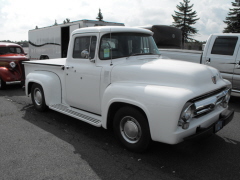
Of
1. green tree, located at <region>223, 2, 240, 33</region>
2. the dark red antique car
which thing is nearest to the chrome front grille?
the dark red antique car

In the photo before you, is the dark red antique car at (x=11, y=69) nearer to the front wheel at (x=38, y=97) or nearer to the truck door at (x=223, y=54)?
the front wheel at (x=38, y=97)

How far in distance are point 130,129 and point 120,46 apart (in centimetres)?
157

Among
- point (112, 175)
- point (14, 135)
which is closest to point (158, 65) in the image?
point (112, 175)

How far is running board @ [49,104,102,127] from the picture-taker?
4.14 m

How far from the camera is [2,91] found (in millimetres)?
8992

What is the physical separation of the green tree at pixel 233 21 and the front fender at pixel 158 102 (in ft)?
147

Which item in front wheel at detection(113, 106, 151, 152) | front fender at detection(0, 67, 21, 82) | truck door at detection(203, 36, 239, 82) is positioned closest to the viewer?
front wheel at detection(113, 106, 151, 152)

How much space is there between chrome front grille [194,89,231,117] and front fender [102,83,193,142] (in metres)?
0.31

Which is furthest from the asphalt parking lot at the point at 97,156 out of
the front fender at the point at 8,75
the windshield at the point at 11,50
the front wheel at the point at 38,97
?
the windshield at the point at 11,50

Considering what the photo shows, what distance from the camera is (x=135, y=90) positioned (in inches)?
134

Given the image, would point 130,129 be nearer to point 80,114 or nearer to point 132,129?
point 132,129

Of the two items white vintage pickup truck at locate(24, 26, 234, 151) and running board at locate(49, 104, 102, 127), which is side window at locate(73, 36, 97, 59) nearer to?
white vintage pickup truck at locate(24, 26, 234, 151)

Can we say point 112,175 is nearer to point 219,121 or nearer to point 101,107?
point 101,107

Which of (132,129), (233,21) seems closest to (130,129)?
(132,129)
